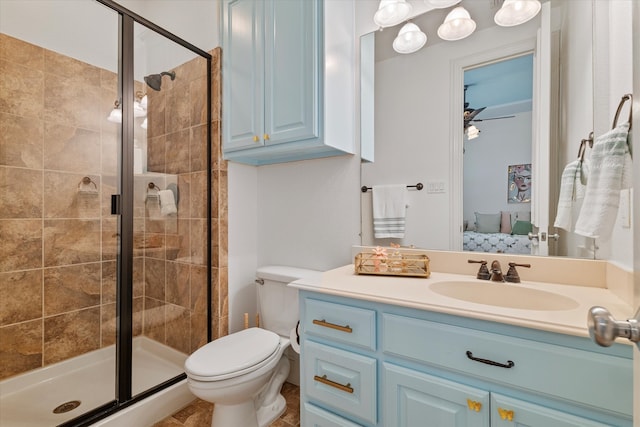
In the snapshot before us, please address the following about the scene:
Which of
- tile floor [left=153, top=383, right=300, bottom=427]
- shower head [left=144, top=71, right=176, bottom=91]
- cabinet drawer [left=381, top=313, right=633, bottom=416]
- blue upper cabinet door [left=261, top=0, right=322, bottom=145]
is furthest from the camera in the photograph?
shower head [left=144, top=71, right=176, bottom=91]

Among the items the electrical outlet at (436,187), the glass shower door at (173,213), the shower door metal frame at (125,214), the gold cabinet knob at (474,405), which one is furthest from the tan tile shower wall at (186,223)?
the gold cabinet knob at (474,405)

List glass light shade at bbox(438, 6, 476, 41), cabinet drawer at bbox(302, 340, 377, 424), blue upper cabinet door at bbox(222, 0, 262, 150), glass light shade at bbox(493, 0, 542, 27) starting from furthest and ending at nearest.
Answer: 1. blue upper cabinet door at bbox(222, 0, 262, 150)
2. glass light shade at bbox(438, 6, 476, 41)
3. glass light shade at bbox(493, 0, 542, 27)
4. cabinet drawer at bbox(302, 340, 377, 424)

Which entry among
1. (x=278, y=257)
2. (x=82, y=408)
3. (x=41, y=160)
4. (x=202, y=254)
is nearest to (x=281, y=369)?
(x=278, y=257)

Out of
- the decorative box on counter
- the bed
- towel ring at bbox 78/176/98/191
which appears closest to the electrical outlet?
the bed

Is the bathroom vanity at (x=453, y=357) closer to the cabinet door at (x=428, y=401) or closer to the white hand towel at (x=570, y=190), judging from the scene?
the cabinet door at (x=428, y=401)

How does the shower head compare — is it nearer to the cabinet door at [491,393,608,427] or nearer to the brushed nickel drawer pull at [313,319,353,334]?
the brushed nickel drawer pull at [313,319,353,334]

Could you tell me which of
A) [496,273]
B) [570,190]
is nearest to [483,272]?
[496,273]

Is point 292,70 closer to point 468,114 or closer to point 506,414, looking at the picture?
point 468,114

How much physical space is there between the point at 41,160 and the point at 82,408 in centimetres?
146

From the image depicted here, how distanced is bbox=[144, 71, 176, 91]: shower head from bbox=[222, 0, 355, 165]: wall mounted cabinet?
386 mm

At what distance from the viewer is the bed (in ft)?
4.13

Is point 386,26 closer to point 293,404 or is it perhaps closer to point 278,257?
point 278,257

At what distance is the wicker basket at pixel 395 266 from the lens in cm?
128

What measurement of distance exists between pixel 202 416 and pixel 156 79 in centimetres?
204
